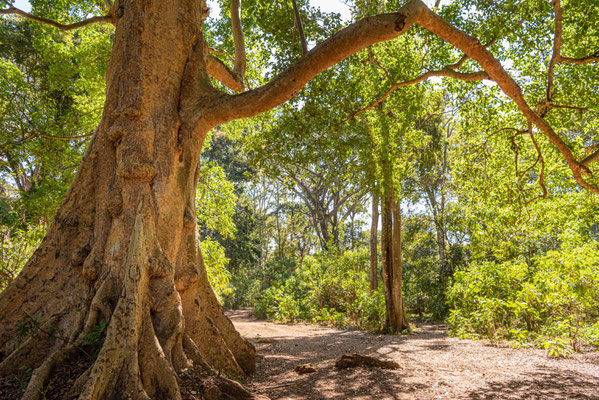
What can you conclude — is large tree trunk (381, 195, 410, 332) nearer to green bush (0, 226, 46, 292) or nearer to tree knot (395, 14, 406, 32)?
tree knot (395, 14, 406, 32)

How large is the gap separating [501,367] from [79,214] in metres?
5.77

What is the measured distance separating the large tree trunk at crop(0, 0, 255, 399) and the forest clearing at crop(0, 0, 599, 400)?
0.06 feet

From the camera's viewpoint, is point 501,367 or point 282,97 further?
point 501,367

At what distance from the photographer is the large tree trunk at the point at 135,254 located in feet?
8.50

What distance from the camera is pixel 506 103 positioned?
25.5 feet

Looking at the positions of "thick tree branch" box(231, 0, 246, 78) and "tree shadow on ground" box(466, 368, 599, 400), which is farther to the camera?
"thick tree branch" box(231, 0, 246, 78)

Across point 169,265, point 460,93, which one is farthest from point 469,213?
point 169,265

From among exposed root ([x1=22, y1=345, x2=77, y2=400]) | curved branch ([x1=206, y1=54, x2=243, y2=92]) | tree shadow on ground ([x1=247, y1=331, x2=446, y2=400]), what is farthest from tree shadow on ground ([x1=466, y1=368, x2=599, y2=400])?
curved branch ([x1=206, y1=54, x2=243, y2=92])

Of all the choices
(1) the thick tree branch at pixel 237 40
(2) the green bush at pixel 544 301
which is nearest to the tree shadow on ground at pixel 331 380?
(2) the green bush at pixel 544 301

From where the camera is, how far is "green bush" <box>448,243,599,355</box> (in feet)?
19.6

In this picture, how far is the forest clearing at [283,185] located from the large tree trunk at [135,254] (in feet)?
0.06

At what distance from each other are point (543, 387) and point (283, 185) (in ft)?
18.8

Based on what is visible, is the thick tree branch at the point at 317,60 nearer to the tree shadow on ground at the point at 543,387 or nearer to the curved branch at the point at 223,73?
the curved branch at the point at 223,73

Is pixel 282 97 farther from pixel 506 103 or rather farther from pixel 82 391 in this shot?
pixel 506 103
